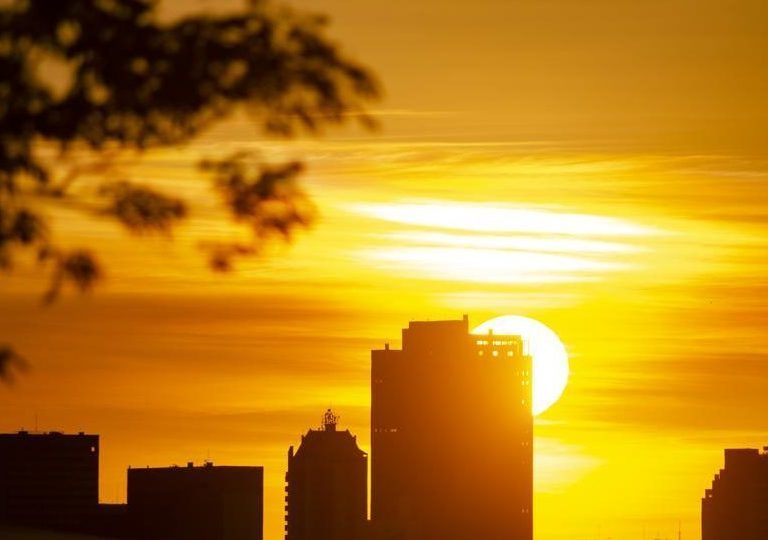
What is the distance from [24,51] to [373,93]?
440cm

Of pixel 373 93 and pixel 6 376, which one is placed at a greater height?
pixel 373 93

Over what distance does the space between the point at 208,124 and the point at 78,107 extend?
1661 mm

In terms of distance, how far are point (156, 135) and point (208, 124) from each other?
68 centimetres

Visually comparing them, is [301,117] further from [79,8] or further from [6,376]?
[6,376]

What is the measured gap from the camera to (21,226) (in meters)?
28.3

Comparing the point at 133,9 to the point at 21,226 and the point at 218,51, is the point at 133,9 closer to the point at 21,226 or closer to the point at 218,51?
the point at 218,51

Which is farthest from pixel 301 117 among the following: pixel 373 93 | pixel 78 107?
pixel 78 107

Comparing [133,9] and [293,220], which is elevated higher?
[133,9]

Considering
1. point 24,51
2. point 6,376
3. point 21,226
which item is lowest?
point 6,376

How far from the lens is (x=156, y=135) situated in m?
28.5

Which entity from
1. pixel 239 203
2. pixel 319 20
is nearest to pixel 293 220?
pixel 239 203

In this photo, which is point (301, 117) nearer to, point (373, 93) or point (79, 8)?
point (373, 93)

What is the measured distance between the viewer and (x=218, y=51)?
92.2 ft

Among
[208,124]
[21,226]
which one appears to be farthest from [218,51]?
[21,226]
